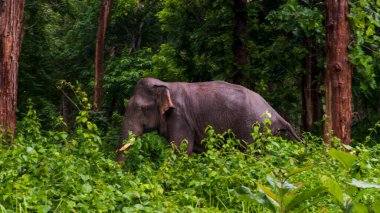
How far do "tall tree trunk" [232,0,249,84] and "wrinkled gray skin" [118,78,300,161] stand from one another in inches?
99.8

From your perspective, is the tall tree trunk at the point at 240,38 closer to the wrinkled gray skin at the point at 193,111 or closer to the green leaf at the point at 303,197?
the wrinkled gray skin at the point at 193,111

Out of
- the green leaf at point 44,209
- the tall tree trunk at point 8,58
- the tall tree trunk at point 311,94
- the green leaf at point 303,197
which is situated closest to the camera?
the green leaf at point 303,197

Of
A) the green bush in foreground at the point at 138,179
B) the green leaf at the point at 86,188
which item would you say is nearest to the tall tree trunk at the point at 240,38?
the green bush in foreground at the point at 138,179

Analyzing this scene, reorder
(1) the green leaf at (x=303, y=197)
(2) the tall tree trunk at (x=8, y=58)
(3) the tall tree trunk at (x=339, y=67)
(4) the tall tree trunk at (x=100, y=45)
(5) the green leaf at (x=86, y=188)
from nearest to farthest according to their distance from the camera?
(1) the green leaf at (x=303, y=197) → (5) the green leaf at (x=86, y=188) → (2) the tall tree trunk at (x=8, y=58) → (3) the tall tree trunk at (x=339, y=67) → (4) the tall tree trunk at (x=100, y=45)

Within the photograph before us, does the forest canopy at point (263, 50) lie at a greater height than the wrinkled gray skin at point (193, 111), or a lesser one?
greater

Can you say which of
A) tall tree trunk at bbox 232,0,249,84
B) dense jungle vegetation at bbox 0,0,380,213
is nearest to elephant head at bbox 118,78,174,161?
dense jungle vegetation at bbox 0,0,380,213

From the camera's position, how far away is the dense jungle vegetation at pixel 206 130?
173 inches

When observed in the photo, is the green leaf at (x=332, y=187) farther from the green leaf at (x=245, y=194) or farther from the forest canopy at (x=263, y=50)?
the forest canopy at (x=263, y=50)

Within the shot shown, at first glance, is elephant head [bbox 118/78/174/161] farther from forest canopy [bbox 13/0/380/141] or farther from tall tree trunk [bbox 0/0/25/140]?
tall tree trunk [bbox 0/0/25/140]

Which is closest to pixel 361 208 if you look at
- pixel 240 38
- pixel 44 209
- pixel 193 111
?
pixel 44 209

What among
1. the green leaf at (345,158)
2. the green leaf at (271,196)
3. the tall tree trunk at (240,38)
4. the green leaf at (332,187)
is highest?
the tall tree trunk at (240,38)

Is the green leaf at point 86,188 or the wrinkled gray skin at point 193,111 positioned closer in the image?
the green leaf at point 86,188

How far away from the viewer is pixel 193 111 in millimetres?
9883

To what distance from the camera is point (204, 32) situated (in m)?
13.4
